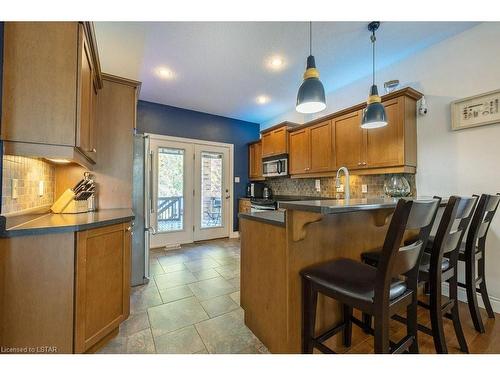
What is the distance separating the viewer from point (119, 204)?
7.44 feet

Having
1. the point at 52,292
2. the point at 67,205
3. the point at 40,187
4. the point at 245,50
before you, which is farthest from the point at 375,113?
the point at 40,187

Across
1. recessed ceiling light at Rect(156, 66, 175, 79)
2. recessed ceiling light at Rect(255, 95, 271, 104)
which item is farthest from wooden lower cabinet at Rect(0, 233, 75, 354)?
recessed ceiling light at Rect(255, 95, 271, 104)

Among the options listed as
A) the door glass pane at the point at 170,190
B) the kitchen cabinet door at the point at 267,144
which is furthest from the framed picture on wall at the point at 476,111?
the door glass pane at the point at 170,190

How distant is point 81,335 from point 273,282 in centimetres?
119

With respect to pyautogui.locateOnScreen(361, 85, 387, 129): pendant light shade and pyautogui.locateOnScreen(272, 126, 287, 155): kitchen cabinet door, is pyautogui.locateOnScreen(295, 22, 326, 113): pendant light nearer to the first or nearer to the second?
pyautogui.locateOnScreen(361, 85, 387, 129): pendant light shade

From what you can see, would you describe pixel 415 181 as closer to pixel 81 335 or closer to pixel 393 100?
pixel 393 100

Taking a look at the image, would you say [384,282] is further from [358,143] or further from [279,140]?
[279,140]

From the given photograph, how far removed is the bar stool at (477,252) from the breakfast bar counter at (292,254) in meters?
0.61

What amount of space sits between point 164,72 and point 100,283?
2688mm

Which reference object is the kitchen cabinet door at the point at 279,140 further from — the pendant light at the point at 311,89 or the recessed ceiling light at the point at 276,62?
the pendant light at the point at 311,89

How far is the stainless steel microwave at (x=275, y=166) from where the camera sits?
4.02m
